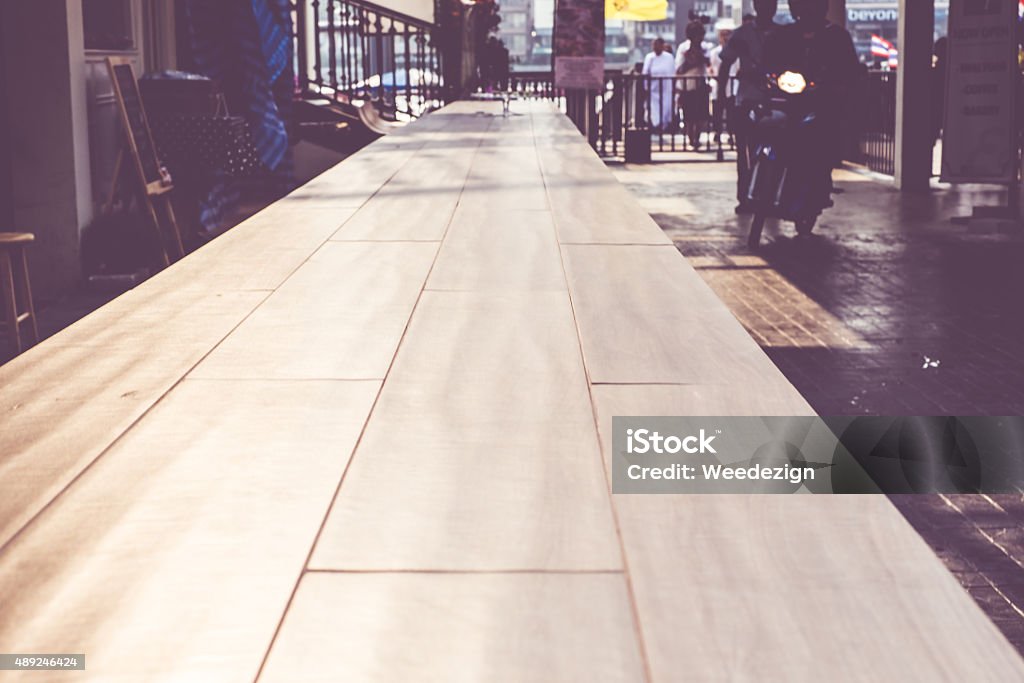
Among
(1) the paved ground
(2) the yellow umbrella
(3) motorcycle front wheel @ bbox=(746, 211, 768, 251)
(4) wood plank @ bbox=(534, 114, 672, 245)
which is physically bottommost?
(1) the paved ground

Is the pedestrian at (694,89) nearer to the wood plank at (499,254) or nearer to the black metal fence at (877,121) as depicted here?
the black metal fence at (877,121)

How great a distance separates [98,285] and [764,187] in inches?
148

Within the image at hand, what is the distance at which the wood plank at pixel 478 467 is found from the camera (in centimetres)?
102

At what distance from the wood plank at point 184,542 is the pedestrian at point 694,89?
1367cm

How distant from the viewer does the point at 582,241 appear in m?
2.57

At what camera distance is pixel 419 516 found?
42.9 inches

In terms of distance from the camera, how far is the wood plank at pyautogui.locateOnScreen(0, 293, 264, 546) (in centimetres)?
118

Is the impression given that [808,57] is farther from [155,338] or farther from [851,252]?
[155,338]

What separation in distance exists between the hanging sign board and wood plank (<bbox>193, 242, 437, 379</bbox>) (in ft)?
22.2

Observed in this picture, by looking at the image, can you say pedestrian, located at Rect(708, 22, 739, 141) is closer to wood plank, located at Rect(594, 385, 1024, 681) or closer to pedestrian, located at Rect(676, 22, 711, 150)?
pedestrian, located at Rect(676, 22, 711, 150)

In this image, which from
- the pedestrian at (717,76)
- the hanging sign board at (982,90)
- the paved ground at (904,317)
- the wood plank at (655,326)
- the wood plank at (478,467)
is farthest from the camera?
the pedestrian at (717,76)

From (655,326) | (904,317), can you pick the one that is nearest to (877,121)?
(904,317)

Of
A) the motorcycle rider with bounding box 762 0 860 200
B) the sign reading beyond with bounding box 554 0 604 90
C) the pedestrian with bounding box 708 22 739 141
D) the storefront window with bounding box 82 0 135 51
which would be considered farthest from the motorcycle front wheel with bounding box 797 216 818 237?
the pedestrian with bounding box 708 22 739 141

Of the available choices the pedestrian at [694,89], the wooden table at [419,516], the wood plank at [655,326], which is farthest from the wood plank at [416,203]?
the pedestrian at [694,89]
